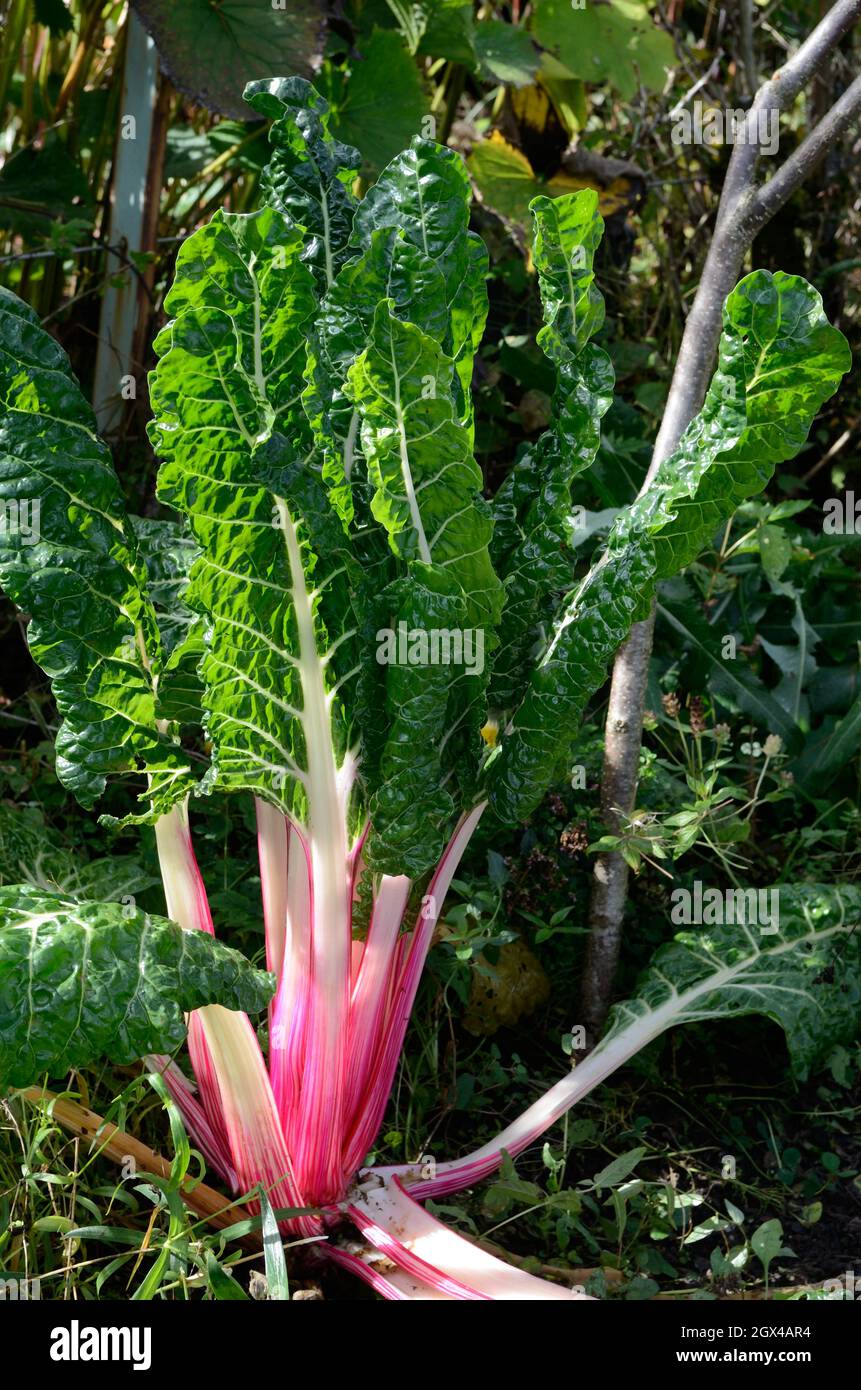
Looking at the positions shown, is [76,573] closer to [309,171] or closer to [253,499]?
[253,499]

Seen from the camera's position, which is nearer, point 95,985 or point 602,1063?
point 95,985

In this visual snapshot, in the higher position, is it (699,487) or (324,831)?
(699,487)

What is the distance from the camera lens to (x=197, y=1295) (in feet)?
5.48

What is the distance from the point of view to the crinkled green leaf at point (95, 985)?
139 centimetres

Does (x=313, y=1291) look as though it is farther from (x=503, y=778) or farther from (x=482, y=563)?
(x=482, y=563)
